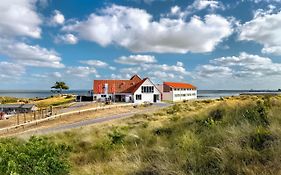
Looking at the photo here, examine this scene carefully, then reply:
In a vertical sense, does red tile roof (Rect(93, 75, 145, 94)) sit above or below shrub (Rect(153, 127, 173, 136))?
above

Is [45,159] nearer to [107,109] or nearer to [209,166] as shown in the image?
[209,166]

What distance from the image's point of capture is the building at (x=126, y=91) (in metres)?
73.6

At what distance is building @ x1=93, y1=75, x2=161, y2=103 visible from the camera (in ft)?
241

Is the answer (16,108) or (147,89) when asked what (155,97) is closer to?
(147,89)

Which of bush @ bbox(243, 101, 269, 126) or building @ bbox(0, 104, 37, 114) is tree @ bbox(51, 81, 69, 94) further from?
bush @ bbox(243, 101, 269, 126)

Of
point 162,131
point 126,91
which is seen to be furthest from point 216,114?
point 126,91

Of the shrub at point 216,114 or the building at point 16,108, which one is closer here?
the shrub at point 216,114

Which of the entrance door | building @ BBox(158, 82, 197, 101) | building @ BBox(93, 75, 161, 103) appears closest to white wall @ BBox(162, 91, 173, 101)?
building @ BBox(158, 82, 197, 101)

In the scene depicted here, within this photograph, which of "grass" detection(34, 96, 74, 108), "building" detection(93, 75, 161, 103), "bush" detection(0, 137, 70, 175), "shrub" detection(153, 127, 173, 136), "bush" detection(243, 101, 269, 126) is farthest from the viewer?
"grass" detection(34, 96, 74, 108)

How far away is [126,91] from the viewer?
75188 mm

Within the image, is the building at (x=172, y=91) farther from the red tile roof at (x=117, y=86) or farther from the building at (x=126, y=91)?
the red tile roof at (x=117, y=86)

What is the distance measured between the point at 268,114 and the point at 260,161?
13.5ft

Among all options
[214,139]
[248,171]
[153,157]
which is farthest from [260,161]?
[153,157]

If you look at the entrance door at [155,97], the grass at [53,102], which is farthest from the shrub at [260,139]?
the grass at [53,102]
